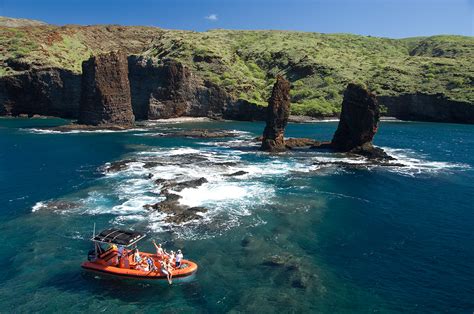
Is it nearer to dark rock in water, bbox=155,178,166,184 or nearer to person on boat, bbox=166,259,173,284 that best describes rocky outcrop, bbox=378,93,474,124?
dark rock in water, bbox=155,178,166,184

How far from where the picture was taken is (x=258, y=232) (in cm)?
3944

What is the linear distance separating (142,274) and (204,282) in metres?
4.54

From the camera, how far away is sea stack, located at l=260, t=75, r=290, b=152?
266 feet

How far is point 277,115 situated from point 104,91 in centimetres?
5871

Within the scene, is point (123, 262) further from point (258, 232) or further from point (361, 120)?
point (361, 120)

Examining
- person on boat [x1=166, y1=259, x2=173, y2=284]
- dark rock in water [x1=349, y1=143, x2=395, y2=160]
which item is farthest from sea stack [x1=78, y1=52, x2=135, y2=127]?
person on boat [x1=166, y1=259, x2=173, y2=284]

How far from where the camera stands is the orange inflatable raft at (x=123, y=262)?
3034cm

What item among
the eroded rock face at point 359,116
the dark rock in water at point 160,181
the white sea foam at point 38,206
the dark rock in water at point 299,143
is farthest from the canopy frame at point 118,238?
the dark rock in water at point 299,143

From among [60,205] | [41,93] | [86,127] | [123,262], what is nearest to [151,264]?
[123,262]

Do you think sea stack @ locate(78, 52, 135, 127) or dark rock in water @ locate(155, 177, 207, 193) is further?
sea stack @ locate(78, 52, 135, 127)

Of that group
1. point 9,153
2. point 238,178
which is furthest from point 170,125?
point 238,178

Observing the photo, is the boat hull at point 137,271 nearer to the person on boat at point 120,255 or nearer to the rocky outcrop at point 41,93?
the person on boat at point 120,255

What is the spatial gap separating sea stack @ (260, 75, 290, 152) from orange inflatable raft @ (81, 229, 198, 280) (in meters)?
52.7

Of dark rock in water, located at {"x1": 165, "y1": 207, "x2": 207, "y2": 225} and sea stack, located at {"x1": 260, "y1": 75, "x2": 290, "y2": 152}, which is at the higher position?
sea stack, located at {"x1": 260, "y1": 75, "x2": 290, "y2": 152}
